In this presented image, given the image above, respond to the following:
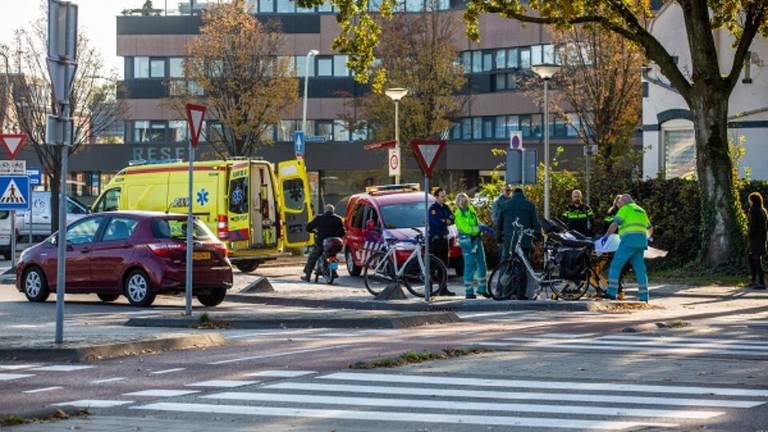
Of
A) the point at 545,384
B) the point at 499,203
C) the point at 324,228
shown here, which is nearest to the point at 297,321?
the point at 499,203

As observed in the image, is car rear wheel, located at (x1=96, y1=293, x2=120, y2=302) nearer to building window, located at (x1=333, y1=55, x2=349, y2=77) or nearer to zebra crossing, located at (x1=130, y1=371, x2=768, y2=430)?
zebra crossing, located at (x1=130, y1=371, x2=768, y2=430)

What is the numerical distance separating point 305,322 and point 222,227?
14.4m

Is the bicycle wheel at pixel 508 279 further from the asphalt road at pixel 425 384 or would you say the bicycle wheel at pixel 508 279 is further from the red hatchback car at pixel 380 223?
the red hatchback car at pixel 380 223

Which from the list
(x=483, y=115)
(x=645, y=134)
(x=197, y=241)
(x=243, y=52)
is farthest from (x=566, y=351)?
(x=483, y=115)

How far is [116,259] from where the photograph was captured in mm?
24312

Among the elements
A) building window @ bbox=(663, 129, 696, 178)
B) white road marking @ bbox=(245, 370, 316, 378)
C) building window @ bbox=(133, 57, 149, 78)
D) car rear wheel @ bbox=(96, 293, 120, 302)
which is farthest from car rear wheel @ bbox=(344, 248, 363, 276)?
building window @ bbox=(133, 57, 149, 78)

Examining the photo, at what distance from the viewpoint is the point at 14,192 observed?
30109mm

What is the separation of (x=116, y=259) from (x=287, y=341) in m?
8.03

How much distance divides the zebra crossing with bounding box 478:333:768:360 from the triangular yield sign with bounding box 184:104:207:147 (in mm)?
5676

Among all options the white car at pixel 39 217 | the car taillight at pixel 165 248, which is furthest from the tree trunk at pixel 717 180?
the white car at pixel 39 217

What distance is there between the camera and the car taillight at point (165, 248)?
2398 centimetres

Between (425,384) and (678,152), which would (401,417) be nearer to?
(425,384)

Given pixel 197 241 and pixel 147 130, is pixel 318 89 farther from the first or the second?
pixel 197 241

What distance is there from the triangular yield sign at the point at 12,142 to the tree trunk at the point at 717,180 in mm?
13635
